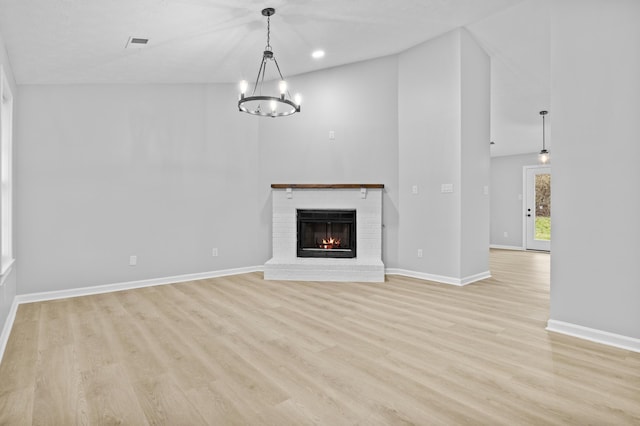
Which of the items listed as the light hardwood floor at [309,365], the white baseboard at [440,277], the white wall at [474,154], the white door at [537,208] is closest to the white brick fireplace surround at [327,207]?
the white baseboard at [440,277]

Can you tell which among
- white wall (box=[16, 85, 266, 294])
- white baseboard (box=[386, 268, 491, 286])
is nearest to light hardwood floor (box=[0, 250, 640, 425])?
white baseboard (box=[386, 268, 491, 286])

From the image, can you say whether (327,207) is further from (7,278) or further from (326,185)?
(7,278)

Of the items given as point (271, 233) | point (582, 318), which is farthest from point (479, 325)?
point (271, 233)

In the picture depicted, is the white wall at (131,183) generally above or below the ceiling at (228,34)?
below

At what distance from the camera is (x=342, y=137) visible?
5629 mm

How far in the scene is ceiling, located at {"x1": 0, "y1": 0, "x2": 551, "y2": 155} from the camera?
3.31 m

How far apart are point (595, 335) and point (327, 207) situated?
3584 millimetres

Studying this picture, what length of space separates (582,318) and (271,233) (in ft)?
13.6

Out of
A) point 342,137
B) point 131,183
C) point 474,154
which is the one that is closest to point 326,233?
point 342,137

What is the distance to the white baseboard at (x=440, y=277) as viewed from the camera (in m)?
4.77

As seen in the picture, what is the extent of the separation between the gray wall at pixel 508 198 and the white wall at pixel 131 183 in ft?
23.2

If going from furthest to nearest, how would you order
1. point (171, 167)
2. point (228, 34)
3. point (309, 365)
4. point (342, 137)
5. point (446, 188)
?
point (342, 137) < point (171, 167) < point (446, 188) < point (228, 34) < point (309, 365)

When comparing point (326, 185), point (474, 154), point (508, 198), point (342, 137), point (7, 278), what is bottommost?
point (7, 278)

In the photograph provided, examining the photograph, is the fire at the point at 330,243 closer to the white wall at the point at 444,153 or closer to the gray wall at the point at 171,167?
the gray wall at the point at 171,167
